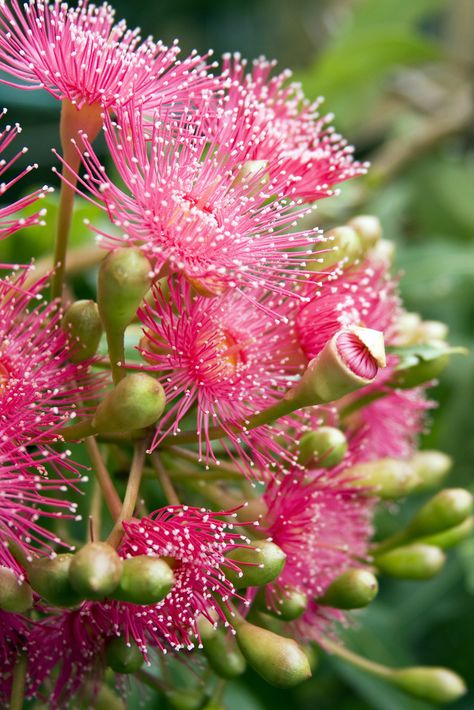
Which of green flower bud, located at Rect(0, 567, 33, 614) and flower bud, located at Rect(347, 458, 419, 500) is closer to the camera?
green flower bud, located at Rect(0, 567, 33, 614)

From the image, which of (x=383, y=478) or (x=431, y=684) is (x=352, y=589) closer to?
(x=383, y=478)

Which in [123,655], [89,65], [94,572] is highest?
[89,65]

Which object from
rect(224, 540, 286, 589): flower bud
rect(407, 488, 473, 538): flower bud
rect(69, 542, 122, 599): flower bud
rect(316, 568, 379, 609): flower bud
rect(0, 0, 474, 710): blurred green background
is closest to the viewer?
rect(69, 542, 122, 599): flower bud

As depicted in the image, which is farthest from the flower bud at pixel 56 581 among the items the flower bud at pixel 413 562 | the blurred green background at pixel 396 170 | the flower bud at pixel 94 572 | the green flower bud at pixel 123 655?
the flower bud at pixel 413 562

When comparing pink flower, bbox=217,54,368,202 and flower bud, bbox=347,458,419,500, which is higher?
pink flower, bbox=217,54,368,202

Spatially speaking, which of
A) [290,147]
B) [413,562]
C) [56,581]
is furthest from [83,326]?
[413,562]

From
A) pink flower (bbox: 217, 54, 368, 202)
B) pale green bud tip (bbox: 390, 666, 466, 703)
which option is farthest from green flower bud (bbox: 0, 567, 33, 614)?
pale green bud tip (bbox: 390, 666, 466, 703)

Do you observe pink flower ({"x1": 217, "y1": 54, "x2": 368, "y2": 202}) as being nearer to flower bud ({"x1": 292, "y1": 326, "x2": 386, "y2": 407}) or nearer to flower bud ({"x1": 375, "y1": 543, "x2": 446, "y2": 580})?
flower bud ({"x1": 292, "y1": 326, "x2": 386, "y2": 407})
